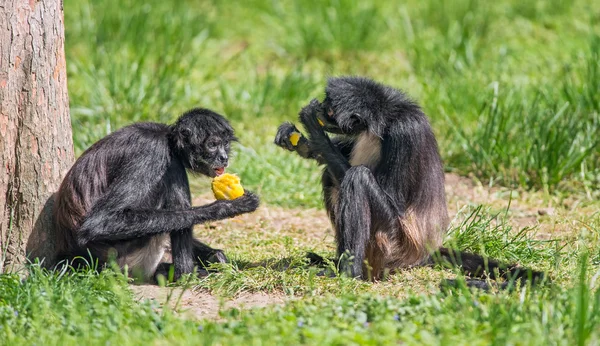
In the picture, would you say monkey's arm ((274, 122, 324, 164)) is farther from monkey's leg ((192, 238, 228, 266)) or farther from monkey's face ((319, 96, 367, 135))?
monkey's leg ((192, 238, 228, 266))

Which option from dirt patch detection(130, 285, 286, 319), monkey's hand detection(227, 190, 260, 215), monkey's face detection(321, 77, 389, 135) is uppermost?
monkey's face detection(321, 77, 389, 135)

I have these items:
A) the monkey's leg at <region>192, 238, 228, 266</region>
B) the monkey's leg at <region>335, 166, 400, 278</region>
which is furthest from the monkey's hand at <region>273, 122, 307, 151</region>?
the monkey's leg at <region>192, 238, 228, 266</region>

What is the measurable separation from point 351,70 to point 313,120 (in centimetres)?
531

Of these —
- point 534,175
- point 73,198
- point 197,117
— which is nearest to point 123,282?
point 73,198

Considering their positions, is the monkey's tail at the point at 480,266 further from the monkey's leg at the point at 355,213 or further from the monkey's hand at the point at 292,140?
the monkey's hand at the point at 292,140

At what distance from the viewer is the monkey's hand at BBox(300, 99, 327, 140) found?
612cm

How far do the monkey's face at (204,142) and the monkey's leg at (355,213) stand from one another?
3.12 feet

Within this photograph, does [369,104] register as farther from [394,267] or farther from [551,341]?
[551,341]

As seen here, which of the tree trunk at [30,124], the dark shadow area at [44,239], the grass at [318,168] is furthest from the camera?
the dark shadow area at [44,239]

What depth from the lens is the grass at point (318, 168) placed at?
14.1ft

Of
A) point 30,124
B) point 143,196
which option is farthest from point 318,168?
point 30,124

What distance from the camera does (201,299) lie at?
5336 millimetres

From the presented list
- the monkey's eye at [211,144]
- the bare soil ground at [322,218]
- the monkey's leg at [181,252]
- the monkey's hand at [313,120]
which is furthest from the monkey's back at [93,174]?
the bare soil ground at [322,218]

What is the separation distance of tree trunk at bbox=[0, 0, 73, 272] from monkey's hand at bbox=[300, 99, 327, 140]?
173 cm
